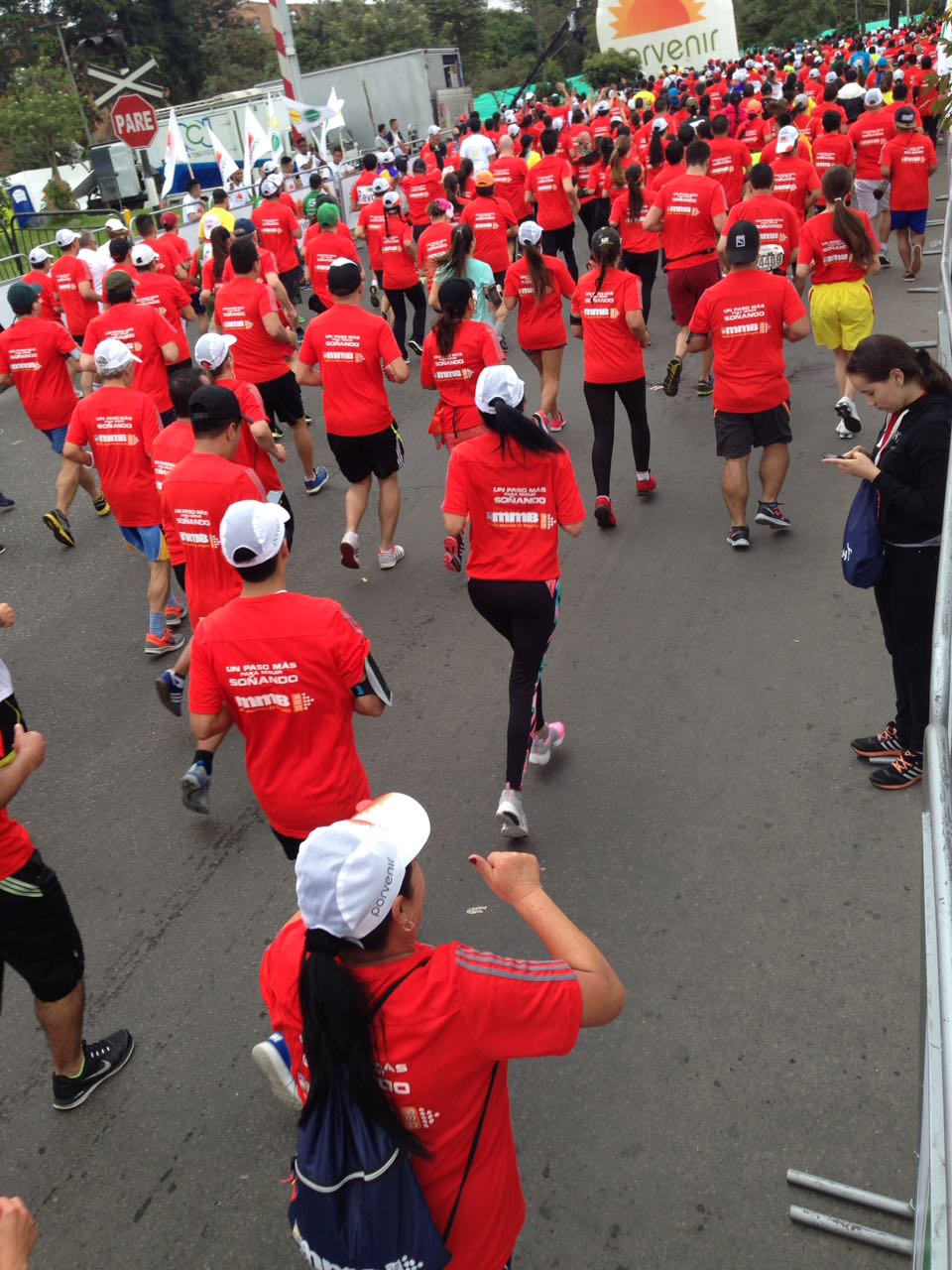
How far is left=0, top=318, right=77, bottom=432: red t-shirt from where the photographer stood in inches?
349

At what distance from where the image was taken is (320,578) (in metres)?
7.84

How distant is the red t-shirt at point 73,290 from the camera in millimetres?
11781

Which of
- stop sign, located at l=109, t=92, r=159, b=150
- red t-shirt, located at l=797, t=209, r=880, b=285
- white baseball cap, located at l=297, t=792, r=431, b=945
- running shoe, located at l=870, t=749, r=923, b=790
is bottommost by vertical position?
running shoe, located at l=870, t=749, r=923, b=790

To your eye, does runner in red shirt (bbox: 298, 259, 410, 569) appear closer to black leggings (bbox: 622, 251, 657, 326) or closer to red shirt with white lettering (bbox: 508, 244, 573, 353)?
red shirt with white lettering (bbox: 508, 244, 573, 353)

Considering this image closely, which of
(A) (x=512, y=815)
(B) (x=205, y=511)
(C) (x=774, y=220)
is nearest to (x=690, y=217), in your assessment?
(C) (x=774, y=220)

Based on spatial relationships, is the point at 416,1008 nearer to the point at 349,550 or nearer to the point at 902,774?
the point at 902,774

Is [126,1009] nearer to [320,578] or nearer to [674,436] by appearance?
[320,578]

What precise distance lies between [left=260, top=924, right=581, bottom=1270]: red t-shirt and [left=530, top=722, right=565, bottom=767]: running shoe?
3.16 m

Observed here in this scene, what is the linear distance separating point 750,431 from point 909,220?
6.86m

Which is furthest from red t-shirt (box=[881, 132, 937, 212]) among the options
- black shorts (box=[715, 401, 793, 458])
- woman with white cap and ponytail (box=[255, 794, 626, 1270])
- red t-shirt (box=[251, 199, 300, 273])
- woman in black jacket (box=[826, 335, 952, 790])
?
woman with white cap and ponytail (box=[255, 794, 626, 1270])

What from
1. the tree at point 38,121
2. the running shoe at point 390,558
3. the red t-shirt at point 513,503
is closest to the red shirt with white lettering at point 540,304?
the running shoe at point 390,558

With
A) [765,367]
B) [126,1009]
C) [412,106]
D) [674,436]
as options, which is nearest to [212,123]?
[412,106]

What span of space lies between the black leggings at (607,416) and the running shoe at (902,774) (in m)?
3.52

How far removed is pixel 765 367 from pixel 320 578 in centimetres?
347
